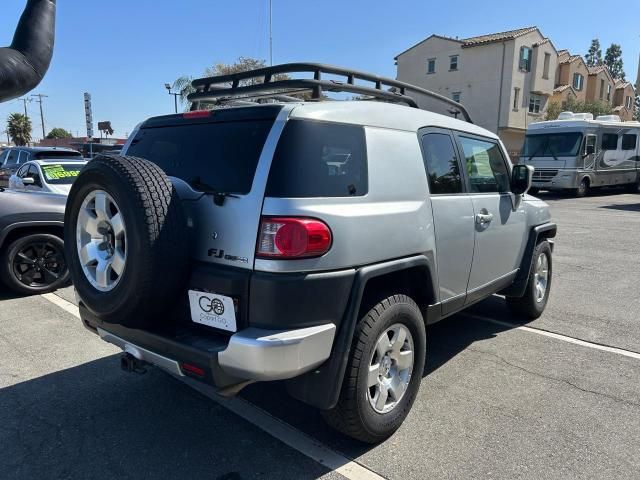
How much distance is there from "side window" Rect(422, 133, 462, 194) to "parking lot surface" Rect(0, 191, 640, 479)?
4.74 feet

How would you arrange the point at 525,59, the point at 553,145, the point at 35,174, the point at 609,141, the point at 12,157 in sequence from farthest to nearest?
the point at 525,59, the point at 609,141, the point at 553,145, the point at 12,157, the point at 35,174

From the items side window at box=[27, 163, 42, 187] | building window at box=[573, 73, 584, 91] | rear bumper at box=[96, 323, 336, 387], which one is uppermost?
building window at box=[573, 73, 584, 91]

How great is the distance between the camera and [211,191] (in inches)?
104

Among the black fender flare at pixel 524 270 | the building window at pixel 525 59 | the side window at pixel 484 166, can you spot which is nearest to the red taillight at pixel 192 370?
the side window at pixel 484 166

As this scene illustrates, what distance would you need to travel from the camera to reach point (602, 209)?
15.8 m

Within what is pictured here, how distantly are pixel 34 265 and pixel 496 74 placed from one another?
37.2 meters

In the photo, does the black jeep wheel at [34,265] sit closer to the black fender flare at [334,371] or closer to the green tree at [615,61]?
the black fender flare at [334,371]

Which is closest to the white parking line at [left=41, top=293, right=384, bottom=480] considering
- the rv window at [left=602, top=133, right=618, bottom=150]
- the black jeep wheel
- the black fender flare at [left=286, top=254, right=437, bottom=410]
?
the black fender flare at [left=286, top=254, right=437, bottom=410]

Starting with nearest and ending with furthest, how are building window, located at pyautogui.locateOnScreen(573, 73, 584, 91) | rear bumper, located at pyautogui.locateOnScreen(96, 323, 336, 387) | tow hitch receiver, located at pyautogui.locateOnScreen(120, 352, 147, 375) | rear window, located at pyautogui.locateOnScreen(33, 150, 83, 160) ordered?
rear bumper, located at pyautogui.locateOnScreen(96, 323, 336, 387)
tow hitch receiver, located at pyautogui.locateOnScreen(120, 352, 147, 375)
rear window, located at pyautogui.locateOnScreen(33, 150, 83, 160)
building window, located at pyautogui.locateOnScreen(573, 73, 584, 91)

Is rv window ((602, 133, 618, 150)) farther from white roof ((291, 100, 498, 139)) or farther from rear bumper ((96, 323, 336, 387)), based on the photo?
rear bumper ((96, 323, 336, 387))

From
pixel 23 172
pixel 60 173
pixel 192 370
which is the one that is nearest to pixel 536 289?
pixel 192 370

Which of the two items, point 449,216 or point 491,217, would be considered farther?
point 491,217

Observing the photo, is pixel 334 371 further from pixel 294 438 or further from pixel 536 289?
pixel 536 289

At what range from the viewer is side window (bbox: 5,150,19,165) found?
52.3ft
